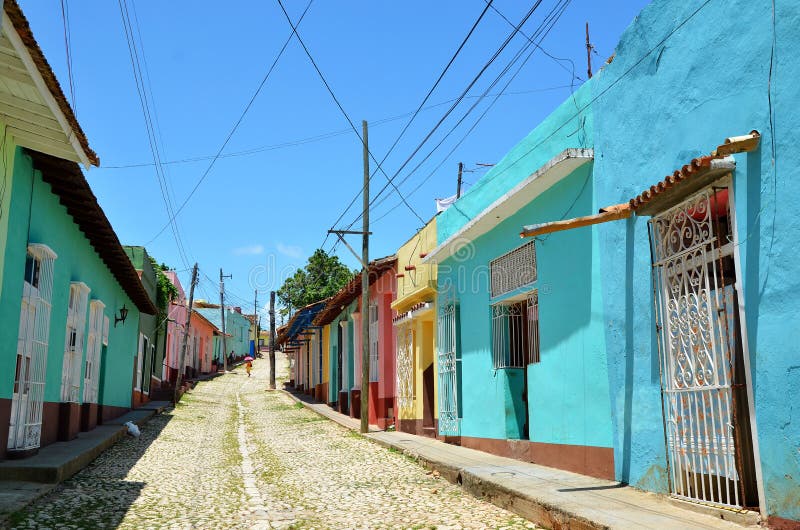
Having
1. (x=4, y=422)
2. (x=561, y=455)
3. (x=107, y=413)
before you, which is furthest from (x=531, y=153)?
(x=107, y=413)

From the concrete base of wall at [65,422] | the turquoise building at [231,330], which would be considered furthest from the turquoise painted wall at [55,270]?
the turquoise building at [231,330]

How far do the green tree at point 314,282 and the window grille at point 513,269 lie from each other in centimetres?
3026

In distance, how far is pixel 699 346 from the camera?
230 inches

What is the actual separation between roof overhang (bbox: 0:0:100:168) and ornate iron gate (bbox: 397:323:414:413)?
850 cm

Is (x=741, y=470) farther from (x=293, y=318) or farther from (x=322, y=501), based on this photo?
(x=293, y=318)

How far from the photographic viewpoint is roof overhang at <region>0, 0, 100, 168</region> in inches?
231

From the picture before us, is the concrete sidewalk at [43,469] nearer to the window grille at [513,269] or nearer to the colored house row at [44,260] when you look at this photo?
the colored house row at [44,260]

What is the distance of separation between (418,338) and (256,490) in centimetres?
714

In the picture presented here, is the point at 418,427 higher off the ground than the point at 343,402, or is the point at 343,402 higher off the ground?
the point at 343,402

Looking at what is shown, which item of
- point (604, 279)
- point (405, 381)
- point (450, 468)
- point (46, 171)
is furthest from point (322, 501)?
point (405, 381)

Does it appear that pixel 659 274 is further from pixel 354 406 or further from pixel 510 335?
pixel 354 406

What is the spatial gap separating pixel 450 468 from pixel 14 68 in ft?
21.6

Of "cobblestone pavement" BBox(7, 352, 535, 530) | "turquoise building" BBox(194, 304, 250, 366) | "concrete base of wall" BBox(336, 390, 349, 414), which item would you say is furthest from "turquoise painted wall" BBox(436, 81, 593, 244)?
"turquoise building" BBox(194, 304, 250, 366)

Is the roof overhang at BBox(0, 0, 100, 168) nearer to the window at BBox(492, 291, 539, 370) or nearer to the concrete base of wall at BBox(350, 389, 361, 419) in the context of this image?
the window at BBox(492, 291, 539, 370)
